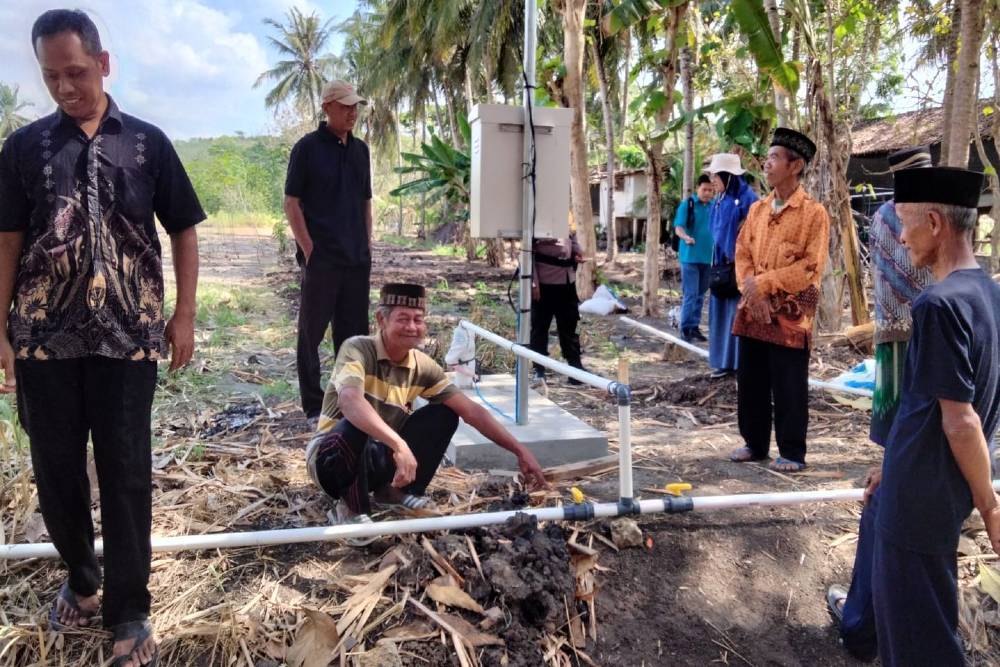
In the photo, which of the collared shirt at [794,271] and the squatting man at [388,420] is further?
the collared shirt at [794,271]

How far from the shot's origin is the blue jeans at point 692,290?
28.1ft

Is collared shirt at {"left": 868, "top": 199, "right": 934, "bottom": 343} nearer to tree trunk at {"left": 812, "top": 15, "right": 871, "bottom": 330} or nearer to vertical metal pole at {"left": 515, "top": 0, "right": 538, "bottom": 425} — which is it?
vertical metal pole at {"left": 515, "top": 0, "right": 538, "bottom": 425}

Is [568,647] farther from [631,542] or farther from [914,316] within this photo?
[914,316]

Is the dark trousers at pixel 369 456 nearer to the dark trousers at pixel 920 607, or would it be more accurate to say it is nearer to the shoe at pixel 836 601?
the shoe at pixel 836 601

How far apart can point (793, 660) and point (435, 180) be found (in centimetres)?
1051

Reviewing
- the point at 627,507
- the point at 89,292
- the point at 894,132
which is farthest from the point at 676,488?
the point at 894,132

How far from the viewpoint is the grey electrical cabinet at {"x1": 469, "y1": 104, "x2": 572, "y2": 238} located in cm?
438

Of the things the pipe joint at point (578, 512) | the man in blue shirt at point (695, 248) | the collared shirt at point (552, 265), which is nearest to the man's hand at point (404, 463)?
the pipe joint at point (578, 512)

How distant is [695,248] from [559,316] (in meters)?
2.54

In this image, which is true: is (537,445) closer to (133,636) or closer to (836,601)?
(836,601)

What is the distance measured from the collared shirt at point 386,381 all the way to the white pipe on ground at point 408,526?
56 centimetres

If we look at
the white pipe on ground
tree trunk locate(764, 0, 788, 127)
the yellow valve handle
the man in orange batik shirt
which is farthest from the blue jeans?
the white pipe on ground

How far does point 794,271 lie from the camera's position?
4.24m

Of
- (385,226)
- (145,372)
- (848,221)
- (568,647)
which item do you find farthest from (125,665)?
(385,226)
